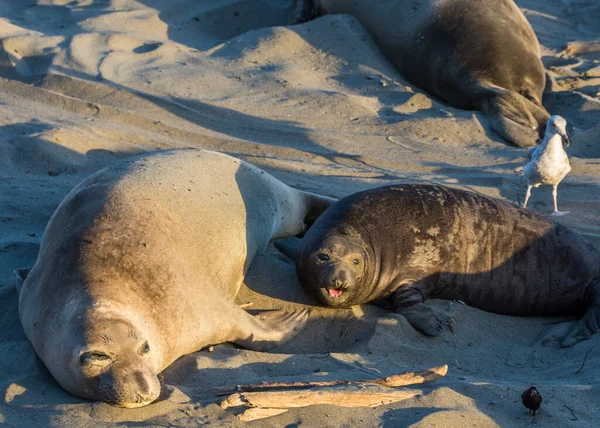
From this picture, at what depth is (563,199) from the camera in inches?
247

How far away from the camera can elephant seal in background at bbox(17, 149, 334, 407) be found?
326cm

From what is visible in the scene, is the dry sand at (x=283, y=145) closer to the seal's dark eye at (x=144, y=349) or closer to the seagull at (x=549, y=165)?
the seal's dark eye at (x=144, y=349)

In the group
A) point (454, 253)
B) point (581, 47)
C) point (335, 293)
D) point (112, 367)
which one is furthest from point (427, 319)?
point (581, 47)

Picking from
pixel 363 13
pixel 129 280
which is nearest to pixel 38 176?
pixel 129 280

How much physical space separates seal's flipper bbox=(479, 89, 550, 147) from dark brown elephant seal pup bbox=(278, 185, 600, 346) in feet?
8.11

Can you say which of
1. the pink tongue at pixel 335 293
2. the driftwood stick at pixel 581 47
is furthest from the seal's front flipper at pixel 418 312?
the driftwood stick at pixel 581 47

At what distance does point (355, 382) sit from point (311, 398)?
0.26 meters

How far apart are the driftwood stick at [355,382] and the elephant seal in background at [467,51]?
4.59 meters

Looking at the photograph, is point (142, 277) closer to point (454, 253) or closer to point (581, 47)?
point (454, 253)

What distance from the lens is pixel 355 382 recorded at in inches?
135

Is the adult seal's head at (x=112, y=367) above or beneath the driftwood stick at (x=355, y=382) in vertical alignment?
above

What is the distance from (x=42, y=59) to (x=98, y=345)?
553 centimetres

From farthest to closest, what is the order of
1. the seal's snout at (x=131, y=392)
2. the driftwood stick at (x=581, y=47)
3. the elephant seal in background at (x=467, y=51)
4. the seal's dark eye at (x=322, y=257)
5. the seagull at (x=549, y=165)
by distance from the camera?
1. the driftwood stick at (x=581, y=47)
2. the elephant seal in background at (x=467, y=51)
3. the seagull at (x=549, y=165)
4. the seal's dark eye at (x=322, y=257)
5. the seal's snout at (x=131, y=392)

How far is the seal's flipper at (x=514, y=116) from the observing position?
294 inches
